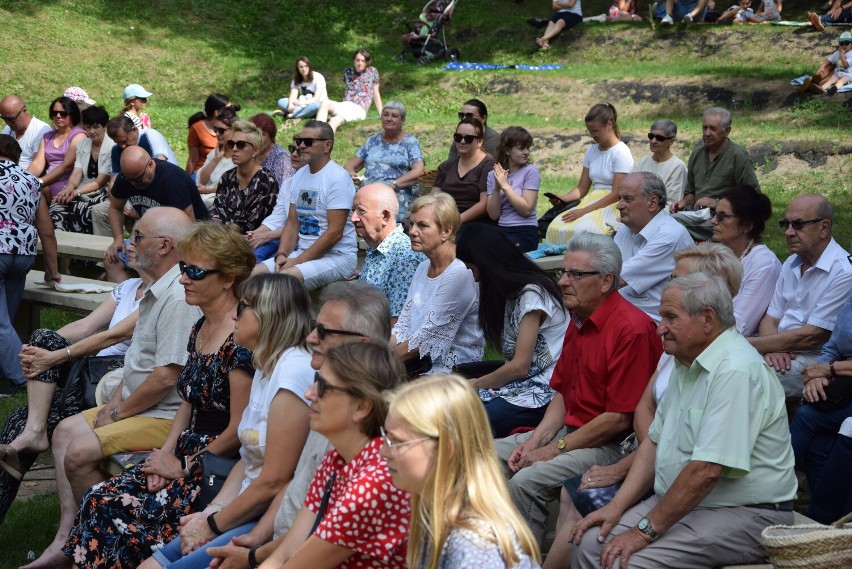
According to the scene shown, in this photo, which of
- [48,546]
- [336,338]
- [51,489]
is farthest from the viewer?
[51,489]

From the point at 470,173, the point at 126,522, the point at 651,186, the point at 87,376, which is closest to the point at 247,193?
the point at 470,173

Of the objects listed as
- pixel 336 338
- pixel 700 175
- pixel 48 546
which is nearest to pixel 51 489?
pixel 48 546

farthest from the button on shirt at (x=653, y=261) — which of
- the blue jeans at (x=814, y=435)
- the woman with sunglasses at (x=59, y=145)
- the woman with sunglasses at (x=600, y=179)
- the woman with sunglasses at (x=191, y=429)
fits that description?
the woman with sunglasses at (x=59, y=145)

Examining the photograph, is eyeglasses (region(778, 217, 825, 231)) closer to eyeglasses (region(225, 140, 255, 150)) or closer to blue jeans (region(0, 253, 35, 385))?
eyeglasses (region(225, 140, 255, 150))

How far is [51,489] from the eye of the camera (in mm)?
5988

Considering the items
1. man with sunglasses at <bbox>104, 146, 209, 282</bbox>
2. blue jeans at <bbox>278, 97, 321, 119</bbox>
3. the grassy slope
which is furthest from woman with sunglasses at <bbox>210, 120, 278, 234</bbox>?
blue jeans at <bbox>278, 97, 321, 119</bbox>

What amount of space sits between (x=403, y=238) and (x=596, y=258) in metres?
1.90

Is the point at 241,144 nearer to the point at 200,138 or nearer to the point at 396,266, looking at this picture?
the point at 396,266

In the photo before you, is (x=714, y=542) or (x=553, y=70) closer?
(x=714, y=542)

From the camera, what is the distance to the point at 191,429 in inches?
184

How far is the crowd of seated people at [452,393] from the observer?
320 centimetres

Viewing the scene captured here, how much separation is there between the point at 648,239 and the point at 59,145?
283 inches

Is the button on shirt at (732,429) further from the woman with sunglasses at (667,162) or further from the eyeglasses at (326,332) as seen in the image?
the woman with sunglasses at (667,162)

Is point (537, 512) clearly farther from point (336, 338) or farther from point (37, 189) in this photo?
point (37, 189)
